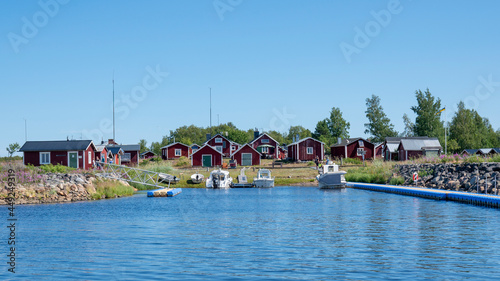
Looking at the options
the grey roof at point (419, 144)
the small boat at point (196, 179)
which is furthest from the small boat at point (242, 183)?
the grey roof at point (419, 144)

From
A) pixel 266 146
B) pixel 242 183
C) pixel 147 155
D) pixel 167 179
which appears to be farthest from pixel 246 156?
pixel 147 155

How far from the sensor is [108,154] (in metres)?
81.9

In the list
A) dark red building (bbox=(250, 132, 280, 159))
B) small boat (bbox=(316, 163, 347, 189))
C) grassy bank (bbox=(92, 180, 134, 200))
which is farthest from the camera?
dark red building (bbox=(250, 132, 280, 159))

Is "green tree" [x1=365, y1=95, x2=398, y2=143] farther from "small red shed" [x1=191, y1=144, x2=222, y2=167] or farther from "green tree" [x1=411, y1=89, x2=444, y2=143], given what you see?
"small red shed" [x1=191, y1=144, x2=222, y2=167]

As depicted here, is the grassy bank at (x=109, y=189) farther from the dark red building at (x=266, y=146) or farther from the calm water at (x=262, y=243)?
the dark red building at (x=266, y=146)

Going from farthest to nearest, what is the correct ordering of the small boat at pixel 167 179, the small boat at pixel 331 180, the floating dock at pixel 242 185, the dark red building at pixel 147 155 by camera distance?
1. the dark red building at pixel 147 155
2. the floating dock at pixel 242 185
3. the small boat at pixel 167 179
4. the small boat at pixel 331 180

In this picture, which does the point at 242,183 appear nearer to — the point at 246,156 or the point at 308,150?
the point at 246,156

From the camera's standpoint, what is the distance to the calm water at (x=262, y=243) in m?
15.8

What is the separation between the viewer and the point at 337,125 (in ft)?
379

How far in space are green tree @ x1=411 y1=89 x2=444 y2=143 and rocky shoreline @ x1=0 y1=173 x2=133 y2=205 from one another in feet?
243

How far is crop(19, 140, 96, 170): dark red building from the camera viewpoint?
216 feet

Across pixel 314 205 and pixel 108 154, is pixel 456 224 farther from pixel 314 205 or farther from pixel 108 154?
pixel 108 154

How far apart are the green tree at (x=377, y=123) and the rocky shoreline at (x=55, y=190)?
80019 mm

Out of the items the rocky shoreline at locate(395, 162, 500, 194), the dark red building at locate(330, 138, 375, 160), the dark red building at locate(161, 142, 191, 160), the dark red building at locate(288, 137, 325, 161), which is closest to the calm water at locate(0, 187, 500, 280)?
the rocky shoreline at locate(395, 162, 500, 194)
